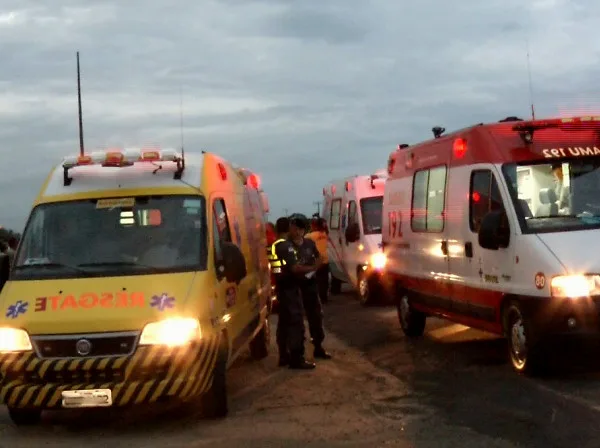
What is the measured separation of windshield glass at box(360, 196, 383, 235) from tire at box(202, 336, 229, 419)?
34.8ft

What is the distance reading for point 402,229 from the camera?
13.4 metres

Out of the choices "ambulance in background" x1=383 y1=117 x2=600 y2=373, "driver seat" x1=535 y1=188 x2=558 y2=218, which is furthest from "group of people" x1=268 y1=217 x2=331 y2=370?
"driver seat" x1=535 y1=188 x2=558 y2=218

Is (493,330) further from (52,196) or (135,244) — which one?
(52,196)

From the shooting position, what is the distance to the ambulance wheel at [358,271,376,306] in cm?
1856

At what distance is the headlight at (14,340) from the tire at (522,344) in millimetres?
4592

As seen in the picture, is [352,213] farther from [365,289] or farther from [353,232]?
[365,289]

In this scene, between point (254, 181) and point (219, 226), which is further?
point (254, 181)

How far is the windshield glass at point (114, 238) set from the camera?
8500 mm

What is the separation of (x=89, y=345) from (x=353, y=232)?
11.3 meters

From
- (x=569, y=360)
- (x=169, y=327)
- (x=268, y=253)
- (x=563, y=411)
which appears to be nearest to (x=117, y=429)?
(x=169, y=327)

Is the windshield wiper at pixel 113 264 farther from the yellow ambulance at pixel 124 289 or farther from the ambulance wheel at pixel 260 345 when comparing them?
the ambulance wheel at pixel 260 345

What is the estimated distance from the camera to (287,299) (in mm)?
11516

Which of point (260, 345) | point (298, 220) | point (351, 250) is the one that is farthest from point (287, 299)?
point (351, 250)

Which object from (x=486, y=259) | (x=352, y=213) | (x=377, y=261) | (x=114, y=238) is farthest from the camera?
(x=352, y=213)
